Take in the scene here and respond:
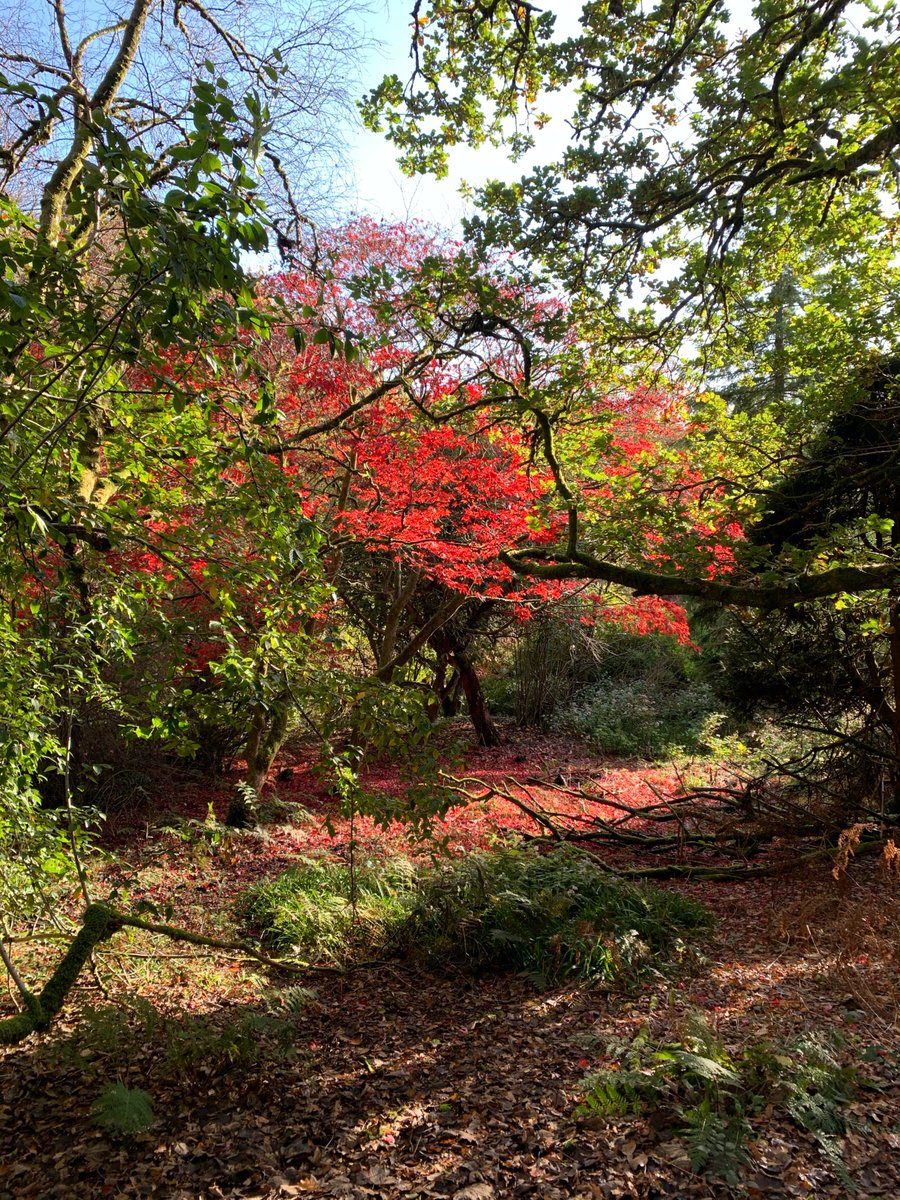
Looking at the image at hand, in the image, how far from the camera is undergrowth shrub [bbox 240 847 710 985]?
15.7 ft

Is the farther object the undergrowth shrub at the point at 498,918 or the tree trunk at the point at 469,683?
the tree trunk at the point at 469,683

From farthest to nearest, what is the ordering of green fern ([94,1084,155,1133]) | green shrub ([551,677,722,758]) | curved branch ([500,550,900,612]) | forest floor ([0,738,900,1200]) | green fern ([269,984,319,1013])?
green shrub ([551,677,722,758]), curved branch ([500,550,900,612]), green fern ([269,984,319,1013]), green fern ([94,1084,155,1133]), forest floor ([0,738,900,1200])

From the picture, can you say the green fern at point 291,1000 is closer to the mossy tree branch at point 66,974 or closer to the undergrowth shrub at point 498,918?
the mossy tree branch at point 66,974

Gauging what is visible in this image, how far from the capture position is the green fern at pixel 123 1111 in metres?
2.92

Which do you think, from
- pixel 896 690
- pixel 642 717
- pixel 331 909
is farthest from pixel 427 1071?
pixel 642 717

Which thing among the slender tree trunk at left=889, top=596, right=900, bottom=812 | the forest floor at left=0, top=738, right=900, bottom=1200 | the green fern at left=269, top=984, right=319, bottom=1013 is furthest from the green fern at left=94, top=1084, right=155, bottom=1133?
the slender tree trunk at left=889, top=596, right=900, bottom=812

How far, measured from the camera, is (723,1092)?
115 inches

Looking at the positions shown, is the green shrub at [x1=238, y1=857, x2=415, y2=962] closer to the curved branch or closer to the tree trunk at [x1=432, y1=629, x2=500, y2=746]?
the curved branch

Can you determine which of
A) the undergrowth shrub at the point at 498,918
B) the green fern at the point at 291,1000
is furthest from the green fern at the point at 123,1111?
the undergrowth shrub at the point at 498,918

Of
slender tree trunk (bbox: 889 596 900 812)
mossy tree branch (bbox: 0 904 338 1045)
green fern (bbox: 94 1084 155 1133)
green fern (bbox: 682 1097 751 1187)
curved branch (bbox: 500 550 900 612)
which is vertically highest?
curved branch (bbox: 500 550 900 612)

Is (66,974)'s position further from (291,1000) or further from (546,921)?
(546,921)

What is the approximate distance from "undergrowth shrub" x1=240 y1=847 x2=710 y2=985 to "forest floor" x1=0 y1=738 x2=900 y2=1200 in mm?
207

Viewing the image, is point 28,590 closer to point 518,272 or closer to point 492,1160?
point 492,1160

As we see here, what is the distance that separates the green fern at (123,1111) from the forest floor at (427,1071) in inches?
3.7
